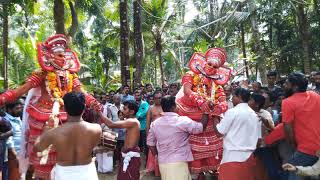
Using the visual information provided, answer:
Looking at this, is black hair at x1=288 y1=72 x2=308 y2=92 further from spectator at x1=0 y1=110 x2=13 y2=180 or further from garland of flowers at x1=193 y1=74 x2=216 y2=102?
spectator at x1=0 y1=110 x2=13 y2=180

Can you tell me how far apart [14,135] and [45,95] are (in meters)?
0.96

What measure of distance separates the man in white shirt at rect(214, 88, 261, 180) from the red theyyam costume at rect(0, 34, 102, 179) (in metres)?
1.74

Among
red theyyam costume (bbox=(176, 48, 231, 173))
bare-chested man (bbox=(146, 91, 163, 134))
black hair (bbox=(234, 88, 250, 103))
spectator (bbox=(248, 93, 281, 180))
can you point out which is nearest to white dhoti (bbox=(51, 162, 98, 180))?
black hair (bbox=(234, 88, 250, 103))

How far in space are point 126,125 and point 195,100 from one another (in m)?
1.64

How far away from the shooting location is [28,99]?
20.6 feet

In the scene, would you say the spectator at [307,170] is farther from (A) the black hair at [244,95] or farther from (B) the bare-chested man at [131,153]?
(B) the bare-chested man at [131,153]

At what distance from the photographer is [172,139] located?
6156 millimetres

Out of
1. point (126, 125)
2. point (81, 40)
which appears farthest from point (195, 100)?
point (81, 40)

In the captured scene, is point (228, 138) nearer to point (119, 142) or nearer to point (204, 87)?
point (204, 87)

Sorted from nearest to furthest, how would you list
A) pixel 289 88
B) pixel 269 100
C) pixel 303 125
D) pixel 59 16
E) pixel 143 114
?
1. pixel 303 125
2. pixel 289 88
3. pixel 269 100
4. pixel 143 114
5. pixel 59 16

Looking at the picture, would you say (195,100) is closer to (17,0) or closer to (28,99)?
(28,99)

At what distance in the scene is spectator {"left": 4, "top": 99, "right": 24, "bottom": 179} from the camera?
6702 mm

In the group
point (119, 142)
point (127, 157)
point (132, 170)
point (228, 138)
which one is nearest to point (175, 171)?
point (132, 170)

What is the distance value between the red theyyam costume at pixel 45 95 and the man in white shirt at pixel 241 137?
1737 mm
